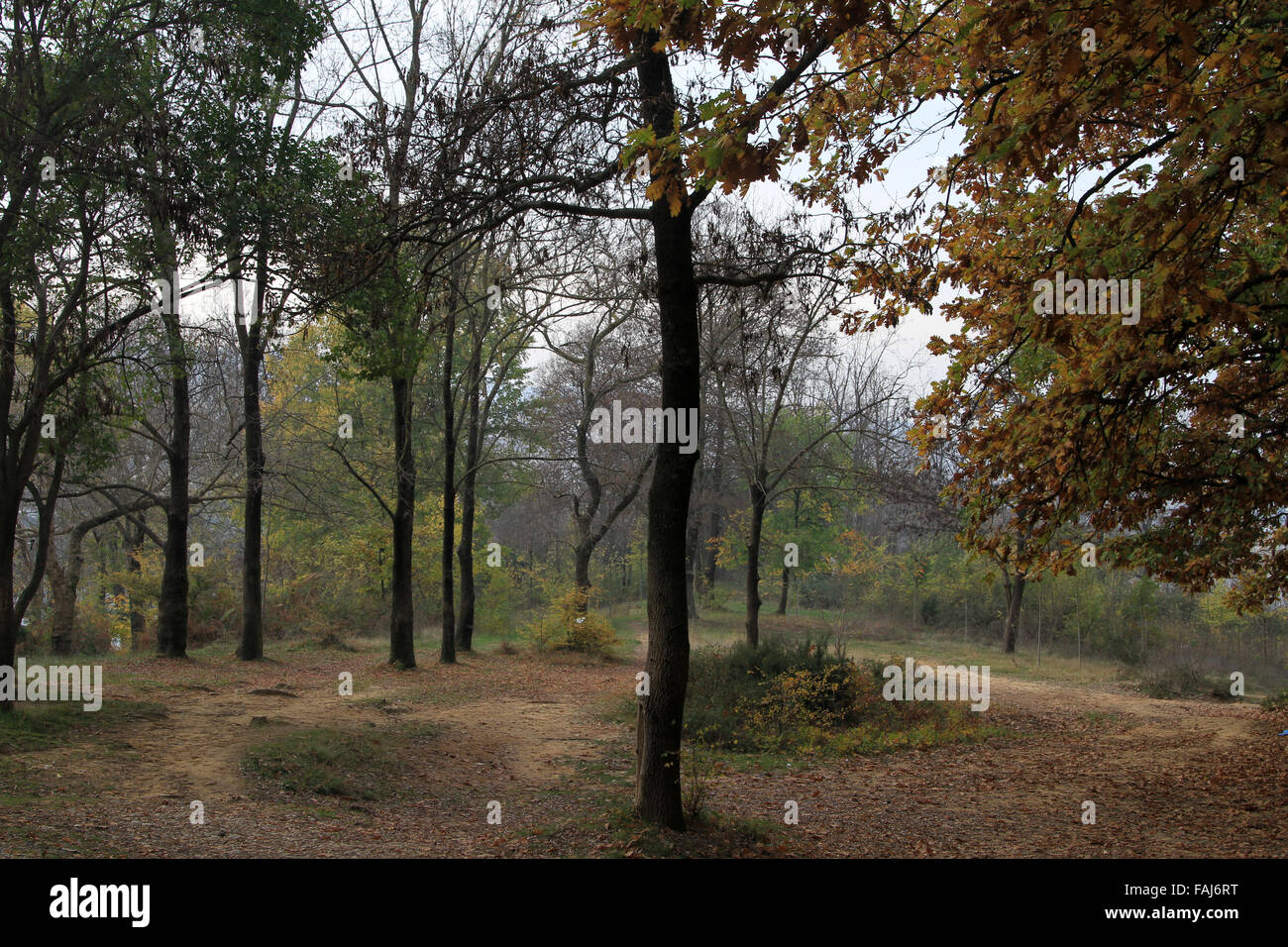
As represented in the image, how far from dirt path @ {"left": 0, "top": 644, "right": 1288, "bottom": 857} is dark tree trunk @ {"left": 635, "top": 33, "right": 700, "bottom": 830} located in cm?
67

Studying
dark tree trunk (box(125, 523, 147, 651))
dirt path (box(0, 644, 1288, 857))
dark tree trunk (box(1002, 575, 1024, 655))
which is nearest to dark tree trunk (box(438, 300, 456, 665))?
dirt path (box(0, 644, 1288, 857))

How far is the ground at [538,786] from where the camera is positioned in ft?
22.3

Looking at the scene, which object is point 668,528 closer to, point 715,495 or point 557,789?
point 557,789

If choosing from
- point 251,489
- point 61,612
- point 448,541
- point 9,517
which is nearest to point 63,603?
point 61,612

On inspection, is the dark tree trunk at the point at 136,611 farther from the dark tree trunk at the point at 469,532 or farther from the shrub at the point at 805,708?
the shrub at the point at 805,708

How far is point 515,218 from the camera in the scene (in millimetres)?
8109

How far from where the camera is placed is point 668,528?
6.91 m

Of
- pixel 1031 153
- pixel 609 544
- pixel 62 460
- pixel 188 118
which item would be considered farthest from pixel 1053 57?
pixel 609 544

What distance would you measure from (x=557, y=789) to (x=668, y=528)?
13.4ft

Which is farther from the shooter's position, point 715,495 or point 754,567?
point 715,495

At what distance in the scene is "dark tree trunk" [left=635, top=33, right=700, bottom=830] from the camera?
22.3 ft

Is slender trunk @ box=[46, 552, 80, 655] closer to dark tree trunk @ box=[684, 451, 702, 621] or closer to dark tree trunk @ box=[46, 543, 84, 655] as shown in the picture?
dark tree trunk @ box=[46, 543, 84, 655]
